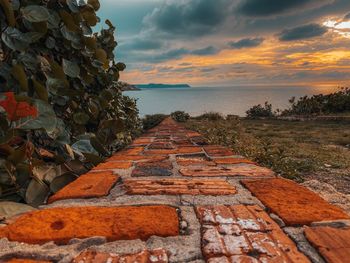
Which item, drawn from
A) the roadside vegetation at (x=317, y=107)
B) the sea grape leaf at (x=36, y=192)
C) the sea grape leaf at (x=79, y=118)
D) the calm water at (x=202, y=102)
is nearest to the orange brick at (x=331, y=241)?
the sea grape leaf at (x=36, y=192)

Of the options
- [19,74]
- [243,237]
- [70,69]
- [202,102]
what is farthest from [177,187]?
[202,102]

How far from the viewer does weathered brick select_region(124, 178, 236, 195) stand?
1189mm

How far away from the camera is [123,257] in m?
0.75

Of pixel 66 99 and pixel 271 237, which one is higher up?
pixel 66 99

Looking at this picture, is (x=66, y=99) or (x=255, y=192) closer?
(x=255, y=192)

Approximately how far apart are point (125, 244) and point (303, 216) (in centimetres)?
54

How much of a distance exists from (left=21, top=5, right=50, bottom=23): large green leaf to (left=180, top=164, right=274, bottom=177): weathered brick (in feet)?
3.32

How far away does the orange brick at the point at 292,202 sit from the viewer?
0.95 metres

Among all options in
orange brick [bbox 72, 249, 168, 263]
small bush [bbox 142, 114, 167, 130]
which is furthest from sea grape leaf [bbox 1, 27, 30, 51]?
small bush [bbox 142, 114, 167, 130]

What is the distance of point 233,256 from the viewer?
2.39 feet

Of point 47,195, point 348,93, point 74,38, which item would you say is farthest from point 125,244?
point 348,93

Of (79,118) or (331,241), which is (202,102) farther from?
(331,241)

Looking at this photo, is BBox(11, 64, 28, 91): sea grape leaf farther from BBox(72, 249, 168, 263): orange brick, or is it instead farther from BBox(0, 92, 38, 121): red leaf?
BBox(72, 249, 168, 263): orange brick

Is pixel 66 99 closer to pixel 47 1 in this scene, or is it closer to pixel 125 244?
pixel 47 1
